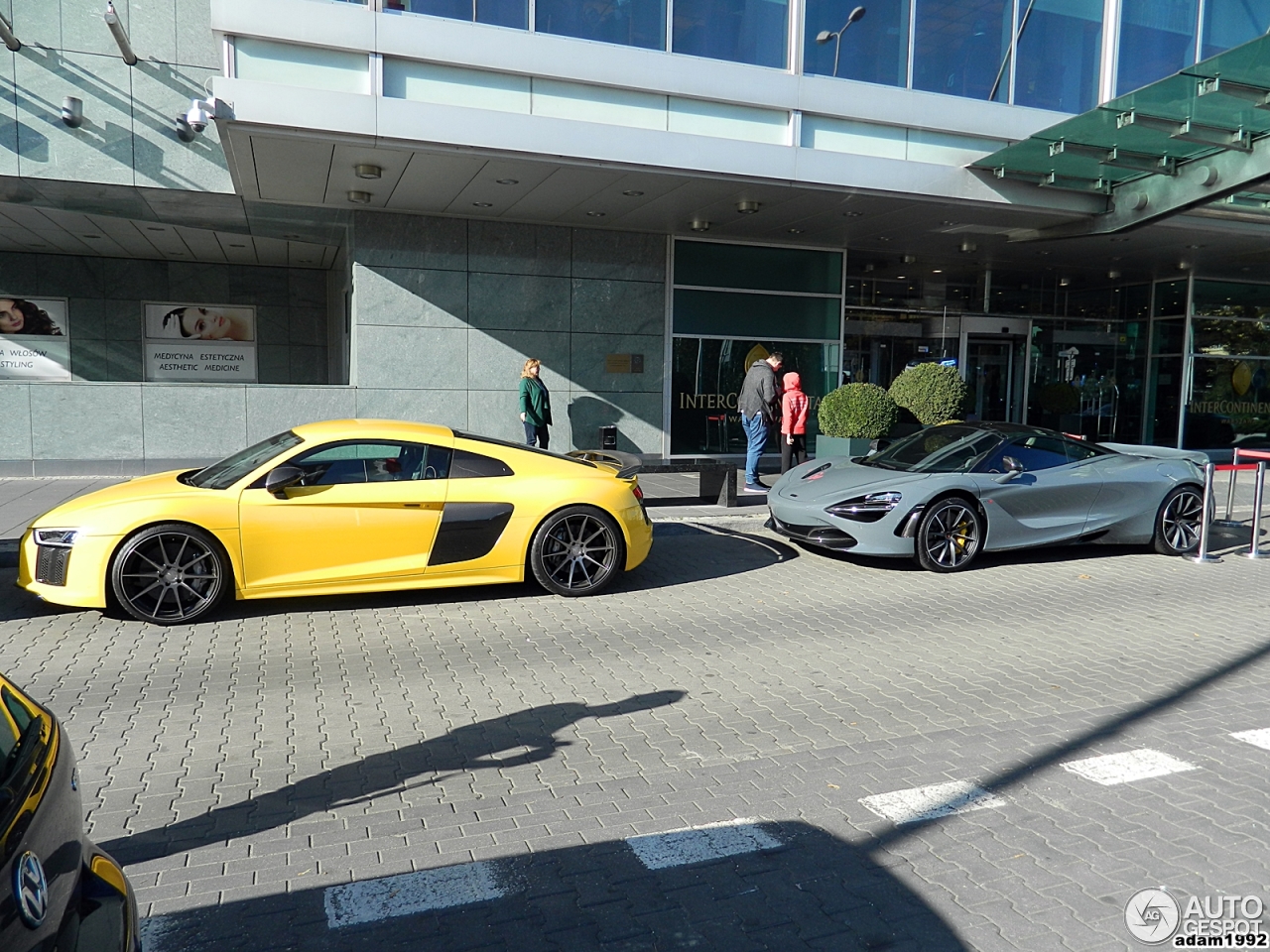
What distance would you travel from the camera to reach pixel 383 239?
15078 millimetres

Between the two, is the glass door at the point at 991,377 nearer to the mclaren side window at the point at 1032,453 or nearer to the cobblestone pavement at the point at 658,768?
the mclaren side window at the point at 1032,453

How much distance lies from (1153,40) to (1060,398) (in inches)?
323

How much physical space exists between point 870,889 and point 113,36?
52.0 ft

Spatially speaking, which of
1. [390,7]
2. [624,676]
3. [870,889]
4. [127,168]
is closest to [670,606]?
[624,676]

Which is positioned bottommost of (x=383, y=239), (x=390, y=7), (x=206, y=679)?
(x=206, y=679)

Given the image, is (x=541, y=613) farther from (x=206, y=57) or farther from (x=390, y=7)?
(x=206, y=57)

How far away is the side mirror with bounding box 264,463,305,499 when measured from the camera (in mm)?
6938

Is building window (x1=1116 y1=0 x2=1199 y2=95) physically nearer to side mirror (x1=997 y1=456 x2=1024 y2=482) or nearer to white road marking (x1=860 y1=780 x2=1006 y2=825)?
side mirror (x1=997 y1=456 x2=1024 y2=482)

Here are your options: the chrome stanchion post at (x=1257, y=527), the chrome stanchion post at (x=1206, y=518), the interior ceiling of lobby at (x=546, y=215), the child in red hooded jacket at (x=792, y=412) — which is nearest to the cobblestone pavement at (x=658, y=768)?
the chrome stanchion post at (x=1206, y=518)

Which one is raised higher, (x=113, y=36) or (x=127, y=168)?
(x=113, y=36)

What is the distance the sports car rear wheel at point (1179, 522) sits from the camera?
32.9ft

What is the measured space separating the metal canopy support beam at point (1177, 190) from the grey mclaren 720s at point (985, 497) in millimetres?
4989

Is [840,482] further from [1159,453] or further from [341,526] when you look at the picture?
[341,526]

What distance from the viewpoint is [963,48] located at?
47.8 ft
